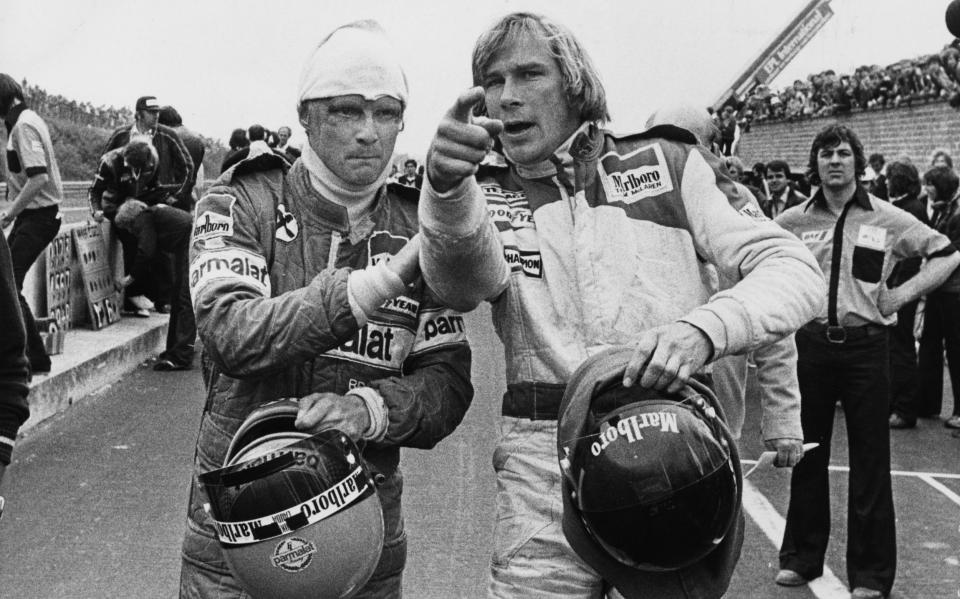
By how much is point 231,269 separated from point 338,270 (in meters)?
0.26

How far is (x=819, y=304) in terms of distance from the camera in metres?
2.74

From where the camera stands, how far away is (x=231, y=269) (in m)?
2.73

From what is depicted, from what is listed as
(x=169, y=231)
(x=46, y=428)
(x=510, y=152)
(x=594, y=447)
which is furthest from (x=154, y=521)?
(x=169, y=231)

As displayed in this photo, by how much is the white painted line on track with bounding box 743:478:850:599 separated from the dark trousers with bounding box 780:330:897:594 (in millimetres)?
68

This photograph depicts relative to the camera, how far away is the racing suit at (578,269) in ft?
9.48

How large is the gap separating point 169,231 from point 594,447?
9.66 m

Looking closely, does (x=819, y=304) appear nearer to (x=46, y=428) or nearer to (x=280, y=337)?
(x=280, y=337)

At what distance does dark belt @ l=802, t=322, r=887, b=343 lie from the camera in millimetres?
5867

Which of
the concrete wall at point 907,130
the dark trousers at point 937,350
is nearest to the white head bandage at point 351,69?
the dark trousers at point 937,350

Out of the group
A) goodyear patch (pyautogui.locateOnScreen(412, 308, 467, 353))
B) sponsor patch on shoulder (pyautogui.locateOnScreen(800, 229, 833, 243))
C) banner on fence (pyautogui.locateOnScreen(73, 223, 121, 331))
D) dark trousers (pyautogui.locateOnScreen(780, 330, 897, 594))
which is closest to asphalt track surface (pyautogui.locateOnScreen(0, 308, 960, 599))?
dark trousers (pyautogui.locateOnScreen(780, 330, 897, 594))

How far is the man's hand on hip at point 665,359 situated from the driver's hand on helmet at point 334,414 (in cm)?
59

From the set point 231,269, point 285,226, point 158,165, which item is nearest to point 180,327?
point 158,165

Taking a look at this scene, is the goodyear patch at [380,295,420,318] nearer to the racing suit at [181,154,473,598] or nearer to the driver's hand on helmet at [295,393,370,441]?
the racing suit at [181,154,473,598]

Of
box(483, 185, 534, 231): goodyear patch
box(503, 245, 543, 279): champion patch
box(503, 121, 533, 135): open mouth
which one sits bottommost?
box(503, 245, 543, 279): champion patch
